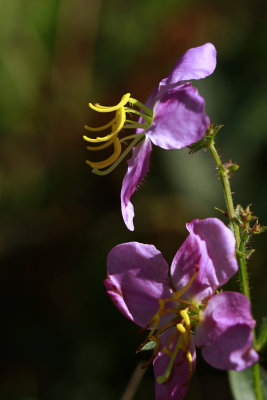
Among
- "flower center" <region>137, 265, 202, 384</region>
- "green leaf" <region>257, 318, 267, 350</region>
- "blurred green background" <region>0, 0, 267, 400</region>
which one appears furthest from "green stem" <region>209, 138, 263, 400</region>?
"blurred green background" <region>0, 0, 267, 400</region>

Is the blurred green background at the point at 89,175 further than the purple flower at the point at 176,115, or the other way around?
the blurred green background at the point at 89,175

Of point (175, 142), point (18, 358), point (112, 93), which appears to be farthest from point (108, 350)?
point (175, 142)

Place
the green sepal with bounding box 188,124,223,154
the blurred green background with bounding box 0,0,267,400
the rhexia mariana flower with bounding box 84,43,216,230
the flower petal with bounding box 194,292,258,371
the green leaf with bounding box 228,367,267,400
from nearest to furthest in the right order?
the flower petal with bounding box 194,292,258,371
the rhexia mariana flower with bounding box 84,43,216,230
the green sepal with bounding box 188,124,223,154
the green leaf with bounding box 228,367,267,400
the blurred green background with bounding box 0,0,267,400

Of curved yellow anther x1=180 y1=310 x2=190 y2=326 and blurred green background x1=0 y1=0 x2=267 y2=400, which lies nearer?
curved yellow anther x1=180 y1=310 x2=190 y2=326

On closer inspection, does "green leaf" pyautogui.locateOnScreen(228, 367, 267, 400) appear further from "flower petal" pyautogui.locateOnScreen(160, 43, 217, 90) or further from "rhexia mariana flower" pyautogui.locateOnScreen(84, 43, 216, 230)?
"flower petal" pyautogui.locateOnScreen(160, 43, 217, 90)

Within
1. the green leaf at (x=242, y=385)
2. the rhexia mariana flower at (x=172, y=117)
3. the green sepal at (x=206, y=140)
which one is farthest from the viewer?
the green leaf at (x=242, y=385)

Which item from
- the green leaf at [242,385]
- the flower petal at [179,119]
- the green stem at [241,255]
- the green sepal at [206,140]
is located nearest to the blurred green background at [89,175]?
the green leaf at [242,385]

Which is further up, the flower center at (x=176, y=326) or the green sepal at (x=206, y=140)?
the green sepal at (x=206, y=140)

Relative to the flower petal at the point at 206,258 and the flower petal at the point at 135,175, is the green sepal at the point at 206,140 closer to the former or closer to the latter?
the flower petal at the point at 135,175
